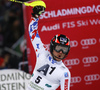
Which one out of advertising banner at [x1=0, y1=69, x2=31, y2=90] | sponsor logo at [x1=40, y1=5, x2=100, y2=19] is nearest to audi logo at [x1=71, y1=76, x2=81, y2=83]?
advertising banner at [x1=0, y1=69, x2=31, y2=90]

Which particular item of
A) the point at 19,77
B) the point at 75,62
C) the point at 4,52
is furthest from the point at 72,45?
the point at 4,52

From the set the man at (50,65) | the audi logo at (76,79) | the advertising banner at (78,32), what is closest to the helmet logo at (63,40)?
the man at (50,65)

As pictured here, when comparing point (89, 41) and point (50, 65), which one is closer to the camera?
point (50, 65)

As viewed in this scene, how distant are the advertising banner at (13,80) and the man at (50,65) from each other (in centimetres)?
174

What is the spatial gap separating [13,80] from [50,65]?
205 centimetres

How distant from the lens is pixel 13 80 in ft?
21.1

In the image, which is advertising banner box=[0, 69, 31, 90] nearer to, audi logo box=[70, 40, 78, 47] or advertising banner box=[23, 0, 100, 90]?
advertising banner box=[23, 0, 100, 90]

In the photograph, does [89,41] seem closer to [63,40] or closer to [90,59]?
[90,59]

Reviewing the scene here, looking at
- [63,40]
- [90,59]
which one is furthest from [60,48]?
[90,59]

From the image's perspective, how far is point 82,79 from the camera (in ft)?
21.2

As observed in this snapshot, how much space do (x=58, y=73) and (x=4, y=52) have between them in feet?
16.2

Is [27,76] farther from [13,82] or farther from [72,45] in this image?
[72,45]

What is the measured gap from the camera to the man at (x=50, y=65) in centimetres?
446

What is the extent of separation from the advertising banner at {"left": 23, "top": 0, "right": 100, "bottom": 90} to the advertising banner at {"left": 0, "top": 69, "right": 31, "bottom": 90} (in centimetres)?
28
